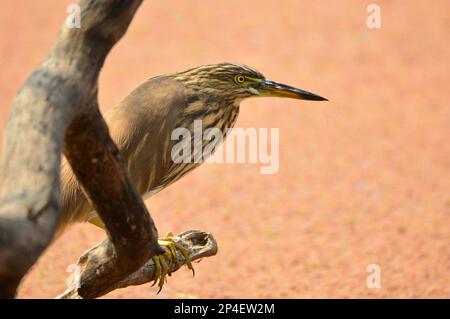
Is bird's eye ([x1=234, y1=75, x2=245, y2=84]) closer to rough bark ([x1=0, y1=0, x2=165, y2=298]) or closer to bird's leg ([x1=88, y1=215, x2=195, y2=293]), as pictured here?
bird's leg ([x1=88, y1=215, x2=195, y2=293])

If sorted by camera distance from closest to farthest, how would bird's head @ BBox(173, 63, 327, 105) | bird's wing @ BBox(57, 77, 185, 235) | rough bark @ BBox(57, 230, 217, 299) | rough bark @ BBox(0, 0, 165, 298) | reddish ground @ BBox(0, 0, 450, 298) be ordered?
rough bark @ BBox(0, 0, 165, 298) < rough bark @ BBox(57, 230, 217, 299) < bird's wing @ BBox(57, 77, 185, 235) < bird's head @ BBox(173, 63, 327, 105) < reddish ground @ BBox(0, 0, 450, 298)

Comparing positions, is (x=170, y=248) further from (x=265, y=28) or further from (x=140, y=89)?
(x=265, y=28)

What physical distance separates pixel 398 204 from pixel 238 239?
1746 mm

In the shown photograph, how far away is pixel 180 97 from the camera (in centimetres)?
500

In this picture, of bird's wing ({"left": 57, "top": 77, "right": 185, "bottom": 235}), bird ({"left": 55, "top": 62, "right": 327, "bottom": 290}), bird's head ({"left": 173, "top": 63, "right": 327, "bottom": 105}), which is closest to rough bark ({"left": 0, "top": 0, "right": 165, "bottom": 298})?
bird ({"left": 55, "top": 62, "right": 327, "bottom": 290})

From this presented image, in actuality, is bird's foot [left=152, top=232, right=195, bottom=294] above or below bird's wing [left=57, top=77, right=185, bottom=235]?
below

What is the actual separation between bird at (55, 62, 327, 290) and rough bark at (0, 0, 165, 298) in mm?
946

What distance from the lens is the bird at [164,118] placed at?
4.51m

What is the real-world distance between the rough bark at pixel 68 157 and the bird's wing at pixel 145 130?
1143mm

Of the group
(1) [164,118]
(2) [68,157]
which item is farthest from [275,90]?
(2) [68,157]

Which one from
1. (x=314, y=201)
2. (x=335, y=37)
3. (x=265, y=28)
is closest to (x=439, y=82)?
(x=335, y=37)

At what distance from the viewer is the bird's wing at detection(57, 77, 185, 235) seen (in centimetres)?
465

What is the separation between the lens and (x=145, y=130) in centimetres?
476

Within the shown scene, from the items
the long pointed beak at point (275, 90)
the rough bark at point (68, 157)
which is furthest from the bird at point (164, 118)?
the rough bark at point (68, 157)
